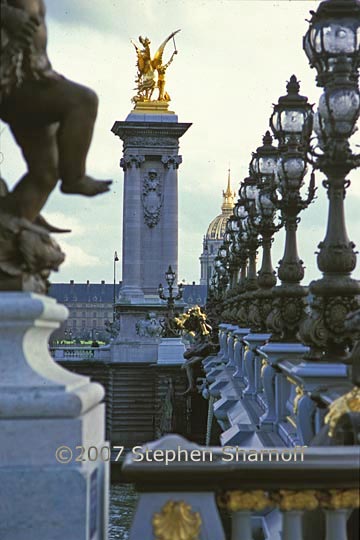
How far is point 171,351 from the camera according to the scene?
60.8 metres

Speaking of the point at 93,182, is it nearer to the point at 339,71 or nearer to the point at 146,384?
the point at 339,71

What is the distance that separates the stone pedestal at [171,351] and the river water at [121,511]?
106 ft

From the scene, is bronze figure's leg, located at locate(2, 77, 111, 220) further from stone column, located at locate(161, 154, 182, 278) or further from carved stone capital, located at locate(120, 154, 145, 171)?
stone column, located at locate(161, 154, 182, 278)

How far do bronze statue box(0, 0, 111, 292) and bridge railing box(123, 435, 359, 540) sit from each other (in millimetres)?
1296

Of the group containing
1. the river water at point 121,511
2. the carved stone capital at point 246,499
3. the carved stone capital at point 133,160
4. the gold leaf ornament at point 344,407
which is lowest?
the river water at point 121,511

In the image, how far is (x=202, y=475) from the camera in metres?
5.39

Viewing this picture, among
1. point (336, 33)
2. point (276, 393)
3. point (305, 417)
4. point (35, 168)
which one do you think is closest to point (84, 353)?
point (276, 393)

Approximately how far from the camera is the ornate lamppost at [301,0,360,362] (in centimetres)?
1191

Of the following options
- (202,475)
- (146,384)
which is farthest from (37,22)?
(146,384)

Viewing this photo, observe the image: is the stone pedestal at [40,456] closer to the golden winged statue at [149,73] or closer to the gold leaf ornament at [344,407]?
the gold leaf ornament at [344,407]

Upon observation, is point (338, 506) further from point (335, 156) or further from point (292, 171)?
point (292, 171)

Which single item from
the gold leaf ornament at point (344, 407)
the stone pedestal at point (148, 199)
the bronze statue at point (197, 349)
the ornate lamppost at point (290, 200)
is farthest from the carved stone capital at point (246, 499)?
the stone pedestal at point (148, 199)

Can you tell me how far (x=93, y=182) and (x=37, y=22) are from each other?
3.60 feet

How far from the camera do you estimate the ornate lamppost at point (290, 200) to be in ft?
51.3
